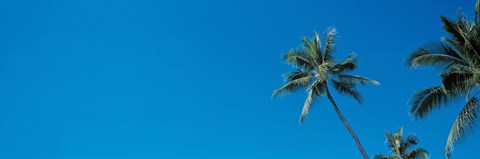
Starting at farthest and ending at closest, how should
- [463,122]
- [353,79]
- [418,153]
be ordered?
[418,153]
[353,79]
[463,122]

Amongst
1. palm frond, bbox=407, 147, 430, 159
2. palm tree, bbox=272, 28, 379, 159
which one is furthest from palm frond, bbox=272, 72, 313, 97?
palm frond, bbox=407, 147, 430, 159

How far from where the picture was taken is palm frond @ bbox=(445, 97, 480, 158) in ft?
50.7

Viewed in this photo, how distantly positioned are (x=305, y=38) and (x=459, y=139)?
13.1m

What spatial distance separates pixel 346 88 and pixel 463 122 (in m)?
11.5

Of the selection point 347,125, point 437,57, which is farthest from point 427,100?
point 347,125

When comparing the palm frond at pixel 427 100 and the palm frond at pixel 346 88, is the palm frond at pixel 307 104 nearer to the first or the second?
the palm frond at pixel 346 88

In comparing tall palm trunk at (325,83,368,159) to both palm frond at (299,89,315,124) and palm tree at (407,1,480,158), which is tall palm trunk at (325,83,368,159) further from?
palm tree at (407,1,480,158)

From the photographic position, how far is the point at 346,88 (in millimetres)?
26891

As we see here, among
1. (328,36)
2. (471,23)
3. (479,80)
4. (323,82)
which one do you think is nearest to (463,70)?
(479,80)

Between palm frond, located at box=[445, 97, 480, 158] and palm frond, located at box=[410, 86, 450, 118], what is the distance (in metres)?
1.18

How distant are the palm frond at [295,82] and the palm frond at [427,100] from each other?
8861 mm

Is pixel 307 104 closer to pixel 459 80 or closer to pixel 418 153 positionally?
pixel 459 80

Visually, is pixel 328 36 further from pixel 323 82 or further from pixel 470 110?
pixel 470 110

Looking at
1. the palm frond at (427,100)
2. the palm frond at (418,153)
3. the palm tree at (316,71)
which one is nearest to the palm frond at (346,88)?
the palm tree at (316,71)
